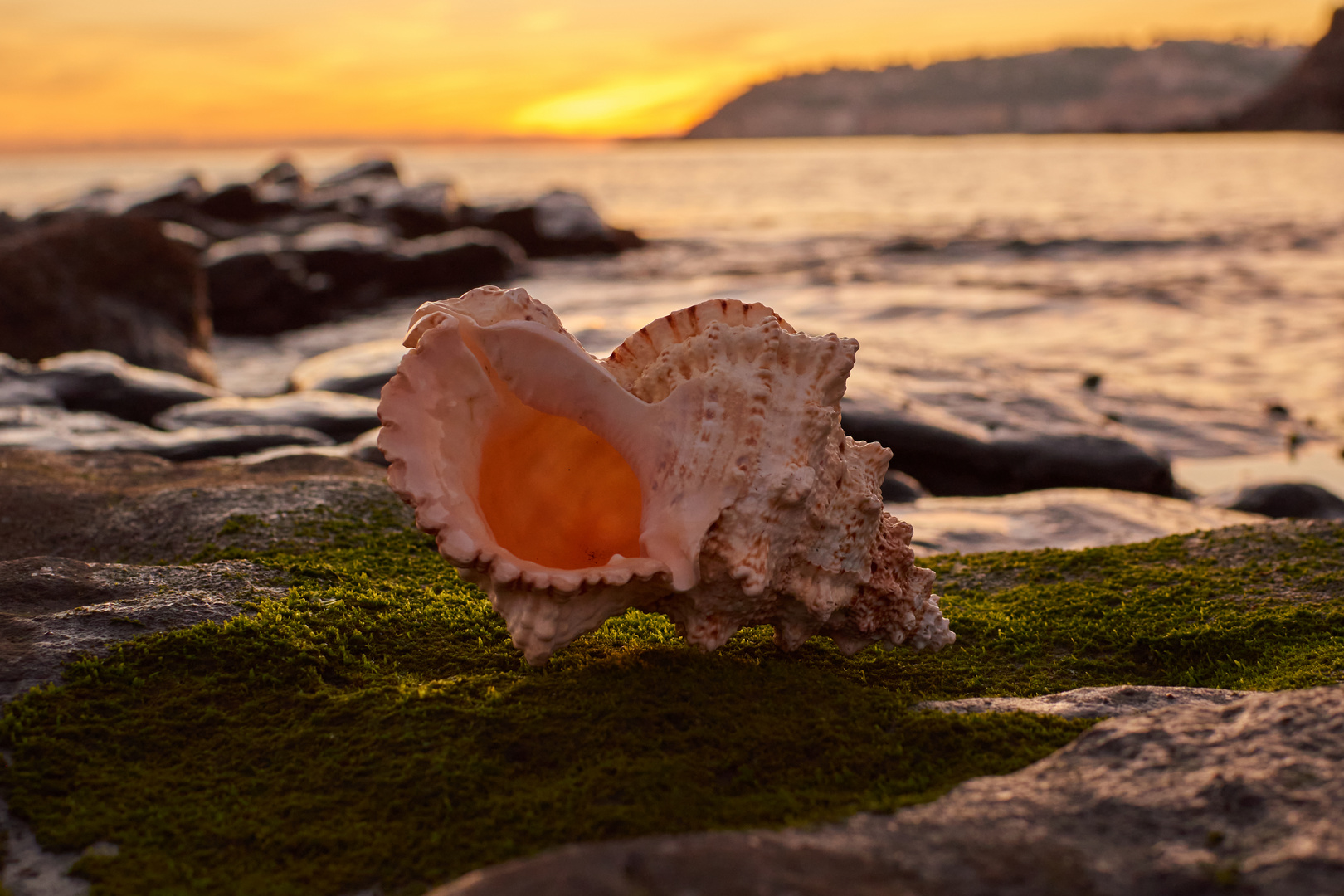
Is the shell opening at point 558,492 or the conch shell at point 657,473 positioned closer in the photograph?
the conch shell at point 657,473

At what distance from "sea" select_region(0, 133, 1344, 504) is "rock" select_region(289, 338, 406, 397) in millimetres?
1466

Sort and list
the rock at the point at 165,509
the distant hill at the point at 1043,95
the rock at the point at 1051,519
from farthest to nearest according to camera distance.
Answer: the distant hill at the point at 1043,95 → the rock at the point at 1051,519 → the rock at the point at 165,509

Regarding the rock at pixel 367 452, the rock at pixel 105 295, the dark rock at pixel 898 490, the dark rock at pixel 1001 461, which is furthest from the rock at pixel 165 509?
the rock at pixel 105 295

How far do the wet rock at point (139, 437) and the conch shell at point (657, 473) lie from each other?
329 centimetres

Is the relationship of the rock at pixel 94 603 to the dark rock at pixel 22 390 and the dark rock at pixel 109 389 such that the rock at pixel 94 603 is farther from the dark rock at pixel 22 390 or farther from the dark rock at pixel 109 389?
the dark rock at pixel 109 389

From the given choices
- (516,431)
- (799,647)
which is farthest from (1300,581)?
(516,431)

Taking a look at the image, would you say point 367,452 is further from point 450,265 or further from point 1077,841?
point 450,265

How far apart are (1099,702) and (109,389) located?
642 centimetres

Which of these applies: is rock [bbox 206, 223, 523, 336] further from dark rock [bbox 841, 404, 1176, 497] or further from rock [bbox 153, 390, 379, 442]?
dark rock [bbox 841, 404, 1176, 497]

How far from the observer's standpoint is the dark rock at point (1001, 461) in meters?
6.23

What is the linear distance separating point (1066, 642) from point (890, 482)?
8.48 ft

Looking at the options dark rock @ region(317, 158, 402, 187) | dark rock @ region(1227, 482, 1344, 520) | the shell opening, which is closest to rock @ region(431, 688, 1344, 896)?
the shell opening

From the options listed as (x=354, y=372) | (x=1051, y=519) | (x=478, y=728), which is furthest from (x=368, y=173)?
(x=478, y=728)

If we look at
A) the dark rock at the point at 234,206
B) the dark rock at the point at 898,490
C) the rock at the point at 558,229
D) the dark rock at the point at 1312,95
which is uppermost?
the dark rock at the point at 1312,95
